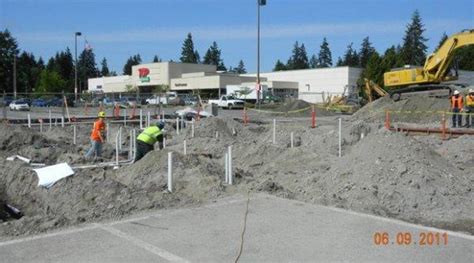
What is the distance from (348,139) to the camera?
62.8 ft

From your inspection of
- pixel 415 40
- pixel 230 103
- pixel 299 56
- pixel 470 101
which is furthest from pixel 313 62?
pixel 470 101

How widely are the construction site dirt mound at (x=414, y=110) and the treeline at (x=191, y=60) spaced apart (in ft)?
143

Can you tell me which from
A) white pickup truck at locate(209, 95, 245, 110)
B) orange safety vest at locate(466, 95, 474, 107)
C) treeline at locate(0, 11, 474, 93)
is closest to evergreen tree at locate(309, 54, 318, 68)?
treeline at locate(0, 11, 474, 93)

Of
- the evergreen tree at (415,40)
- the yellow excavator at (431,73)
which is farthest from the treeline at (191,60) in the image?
the yellow excavator at (431,73)

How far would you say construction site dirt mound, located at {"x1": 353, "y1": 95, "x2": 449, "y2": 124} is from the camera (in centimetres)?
3061

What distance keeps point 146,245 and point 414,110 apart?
27932 millimetres

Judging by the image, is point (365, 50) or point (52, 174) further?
point (365, 50)

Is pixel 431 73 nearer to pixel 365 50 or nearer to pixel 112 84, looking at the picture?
pixel 112 84

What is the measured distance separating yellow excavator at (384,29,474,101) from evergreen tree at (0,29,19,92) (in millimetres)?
96070

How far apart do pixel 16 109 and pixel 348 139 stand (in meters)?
33.5

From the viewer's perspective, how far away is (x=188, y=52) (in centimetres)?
16900

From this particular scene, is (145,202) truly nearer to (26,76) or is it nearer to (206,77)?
(206,77)

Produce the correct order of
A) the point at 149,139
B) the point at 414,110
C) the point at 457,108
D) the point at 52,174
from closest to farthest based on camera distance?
the point at 52,174
the point at 149,139
the point at 457,108
the point at 414,110

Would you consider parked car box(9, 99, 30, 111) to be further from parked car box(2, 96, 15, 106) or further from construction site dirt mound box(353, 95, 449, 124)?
construction site dirt mound box(353, 95, 449, 124)
